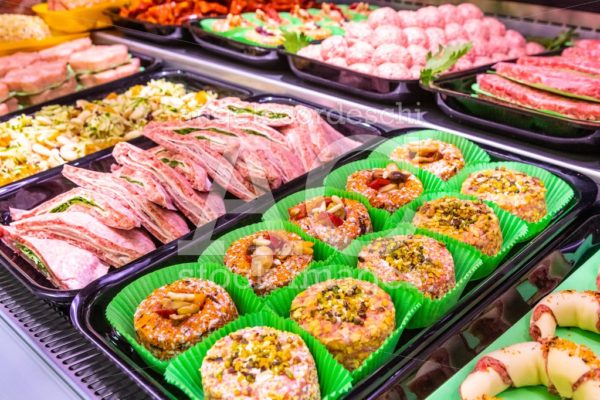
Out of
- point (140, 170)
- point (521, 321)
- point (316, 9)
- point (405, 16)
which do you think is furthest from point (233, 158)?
point (316, 9)

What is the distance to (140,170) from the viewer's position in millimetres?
2547

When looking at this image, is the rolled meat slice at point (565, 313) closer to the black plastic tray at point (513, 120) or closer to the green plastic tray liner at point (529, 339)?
the green plastic tray liner at point (529, 339)

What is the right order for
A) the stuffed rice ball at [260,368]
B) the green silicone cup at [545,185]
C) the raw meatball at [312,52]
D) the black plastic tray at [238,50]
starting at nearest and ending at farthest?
the stuffed rice ball at [260,368] → the green silicone cup at [545,185] → the raw meatball at [312,52] → the black plastic tray at [238,50]

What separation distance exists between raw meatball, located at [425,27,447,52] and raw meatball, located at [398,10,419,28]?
182 millimetres

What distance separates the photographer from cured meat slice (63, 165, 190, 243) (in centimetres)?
238

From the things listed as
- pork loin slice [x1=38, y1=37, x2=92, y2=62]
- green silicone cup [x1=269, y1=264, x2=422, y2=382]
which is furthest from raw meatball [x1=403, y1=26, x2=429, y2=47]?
pork loin slice [x1=38, y1=37, x2=92, y2=62]

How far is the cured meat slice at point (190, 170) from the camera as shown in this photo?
2.51 meters

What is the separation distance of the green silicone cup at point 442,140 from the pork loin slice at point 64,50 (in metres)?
2.91

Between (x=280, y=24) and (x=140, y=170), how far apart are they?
8.67 feet

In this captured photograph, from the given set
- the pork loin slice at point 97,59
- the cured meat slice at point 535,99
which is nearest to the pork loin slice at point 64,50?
the pork loin slice at point 97,59

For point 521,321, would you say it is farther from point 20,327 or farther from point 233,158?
point 20,327

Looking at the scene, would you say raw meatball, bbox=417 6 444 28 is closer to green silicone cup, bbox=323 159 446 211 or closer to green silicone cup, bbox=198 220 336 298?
green silicone cup, bbox=323 159 446 211

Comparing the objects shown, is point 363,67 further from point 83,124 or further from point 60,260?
point 60,260

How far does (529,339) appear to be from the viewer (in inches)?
69.7
